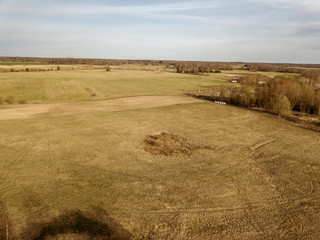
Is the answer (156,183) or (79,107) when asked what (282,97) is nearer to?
(156,183)

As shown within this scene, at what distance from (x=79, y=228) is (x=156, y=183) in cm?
616

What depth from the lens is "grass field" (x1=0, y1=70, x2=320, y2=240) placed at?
11.7 metres

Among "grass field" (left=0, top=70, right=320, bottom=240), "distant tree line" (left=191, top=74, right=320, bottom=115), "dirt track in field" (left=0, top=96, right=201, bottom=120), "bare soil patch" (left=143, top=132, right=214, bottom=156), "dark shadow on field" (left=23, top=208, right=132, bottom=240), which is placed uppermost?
"distant tree line" (left=191, top=74, right=320, bottom=115)

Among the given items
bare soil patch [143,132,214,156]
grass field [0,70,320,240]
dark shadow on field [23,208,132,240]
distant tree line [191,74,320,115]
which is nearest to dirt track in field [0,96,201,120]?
grass field [0,70,320,240]

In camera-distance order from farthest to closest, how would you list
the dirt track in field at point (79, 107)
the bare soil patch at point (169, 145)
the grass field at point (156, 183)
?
the dirt track in field at point (79, 107)
the bare soil patch at point (169, 145)
the grass field at point (156, 183)

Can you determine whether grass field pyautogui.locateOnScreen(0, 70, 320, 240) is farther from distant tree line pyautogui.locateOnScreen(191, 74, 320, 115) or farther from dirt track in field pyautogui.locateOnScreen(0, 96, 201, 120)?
distant tree line pyautogui.locateOnScreen(191, 74, 320, 115)

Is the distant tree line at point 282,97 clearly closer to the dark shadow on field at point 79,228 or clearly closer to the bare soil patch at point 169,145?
the bare soil patch at point 169,145

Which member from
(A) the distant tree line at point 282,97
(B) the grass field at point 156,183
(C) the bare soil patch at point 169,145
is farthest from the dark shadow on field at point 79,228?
(A) the distant tree line at point 282,97

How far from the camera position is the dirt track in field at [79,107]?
35250 millimetres

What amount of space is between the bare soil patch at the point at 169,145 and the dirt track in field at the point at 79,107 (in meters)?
16.9

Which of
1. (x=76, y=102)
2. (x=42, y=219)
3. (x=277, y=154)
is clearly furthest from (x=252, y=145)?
(x=76, y=102)

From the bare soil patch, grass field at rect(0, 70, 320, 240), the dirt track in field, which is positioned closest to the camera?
grass field at rect(0, 70, 320, 240)

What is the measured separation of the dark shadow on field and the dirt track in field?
86.4 feet

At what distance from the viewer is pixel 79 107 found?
4112cm
